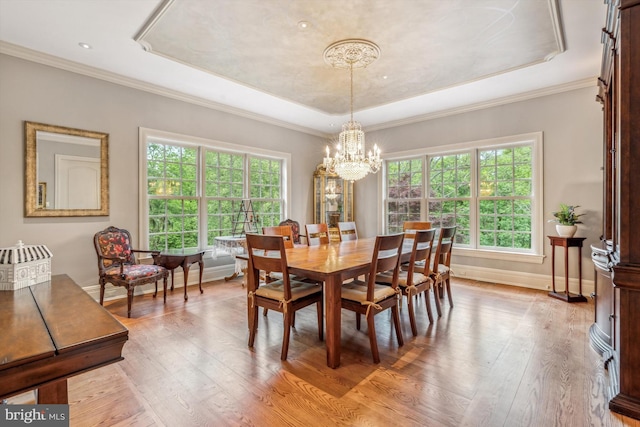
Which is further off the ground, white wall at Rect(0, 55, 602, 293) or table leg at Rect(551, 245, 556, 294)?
white wall at Rect(0, 55, 602, 293)

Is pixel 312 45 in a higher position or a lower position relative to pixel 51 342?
higher

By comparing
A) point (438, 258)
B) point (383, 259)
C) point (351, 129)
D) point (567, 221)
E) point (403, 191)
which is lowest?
point (438, 258)

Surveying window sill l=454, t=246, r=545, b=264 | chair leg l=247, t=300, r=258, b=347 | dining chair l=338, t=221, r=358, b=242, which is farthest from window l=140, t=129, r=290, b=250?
window sill l=454, t=246, r=545, b=264

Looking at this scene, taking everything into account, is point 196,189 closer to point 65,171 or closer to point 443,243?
point 65,171

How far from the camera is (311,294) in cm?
258

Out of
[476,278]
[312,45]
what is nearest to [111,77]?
[312,45]

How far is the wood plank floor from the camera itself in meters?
1.73

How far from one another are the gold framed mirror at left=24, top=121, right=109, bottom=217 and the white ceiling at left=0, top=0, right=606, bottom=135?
79 cm

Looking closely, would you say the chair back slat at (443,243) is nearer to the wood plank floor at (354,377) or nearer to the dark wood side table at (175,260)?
the wood plank floor at (354,377)

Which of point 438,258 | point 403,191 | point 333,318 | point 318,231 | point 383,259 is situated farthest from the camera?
point 403,191

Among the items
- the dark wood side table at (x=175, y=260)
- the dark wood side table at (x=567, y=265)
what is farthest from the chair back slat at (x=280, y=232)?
the dark wood side table at (x=567, y=265)

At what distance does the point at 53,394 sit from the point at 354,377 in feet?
5.46

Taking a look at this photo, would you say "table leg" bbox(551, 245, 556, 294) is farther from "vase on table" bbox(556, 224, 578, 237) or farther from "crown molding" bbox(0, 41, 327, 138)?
"crown molding" bbox(0, 41, 327, 138)

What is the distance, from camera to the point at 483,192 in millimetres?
4961
